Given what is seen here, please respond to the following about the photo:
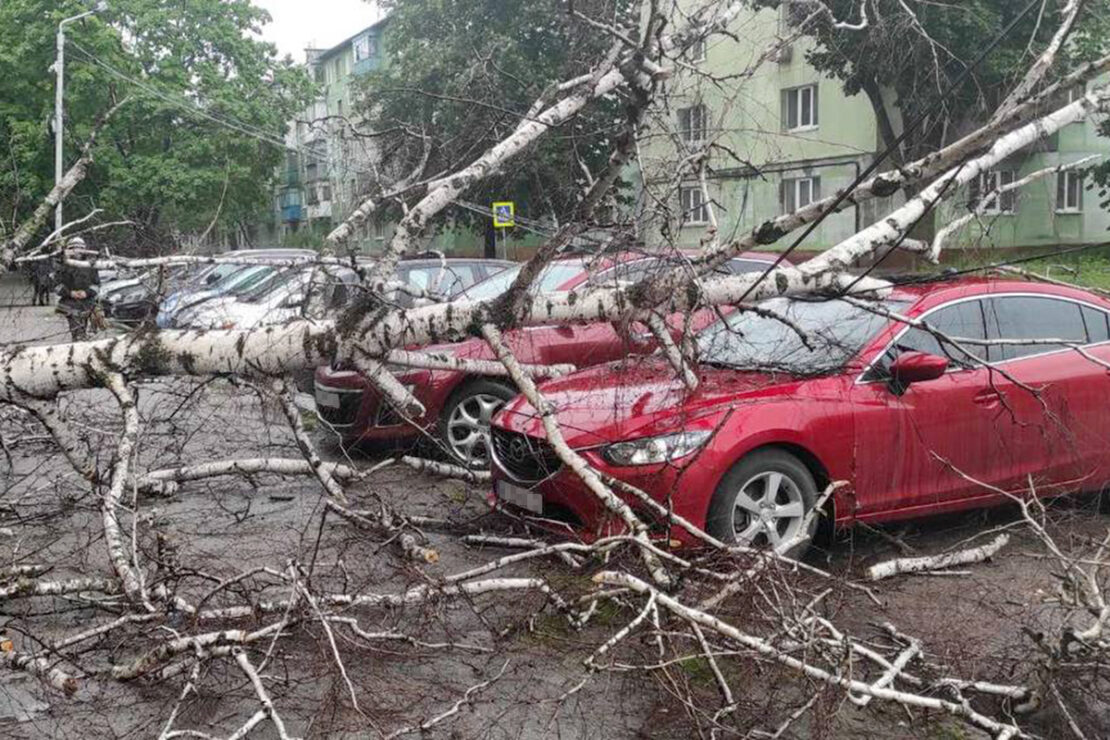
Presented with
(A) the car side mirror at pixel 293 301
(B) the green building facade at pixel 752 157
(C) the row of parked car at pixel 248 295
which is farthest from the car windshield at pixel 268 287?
(B) the green building facade at pixel 752 157

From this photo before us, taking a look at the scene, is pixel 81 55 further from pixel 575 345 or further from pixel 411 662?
pixel 411 662

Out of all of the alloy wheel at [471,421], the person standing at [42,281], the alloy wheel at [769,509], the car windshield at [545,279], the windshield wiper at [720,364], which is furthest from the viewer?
the alloy wheel at [471,421]

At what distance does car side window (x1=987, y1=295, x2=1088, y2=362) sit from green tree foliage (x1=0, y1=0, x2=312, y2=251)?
26.9 metres

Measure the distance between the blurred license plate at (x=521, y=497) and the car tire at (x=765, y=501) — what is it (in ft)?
2.84

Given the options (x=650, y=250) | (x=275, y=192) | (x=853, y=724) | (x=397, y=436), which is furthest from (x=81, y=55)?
(x=853, y=724)

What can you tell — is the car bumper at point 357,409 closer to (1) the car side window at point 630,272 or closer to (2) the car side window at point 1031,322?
(1) the car side window at point 630,272

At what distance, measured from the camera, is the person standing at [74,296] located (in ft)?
20.2

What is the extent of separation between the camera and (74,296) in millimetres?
6836

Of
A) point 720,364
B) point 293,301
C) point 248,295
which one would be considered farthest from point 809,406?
point 248,295

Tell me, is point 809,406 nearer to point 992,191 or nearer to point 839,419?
point 839,419

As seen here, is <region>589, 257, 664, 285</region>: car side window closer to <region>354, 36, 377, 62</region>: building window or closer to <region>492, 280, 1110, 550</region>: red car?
<region>492, 280, 1110, 550</region>: red car

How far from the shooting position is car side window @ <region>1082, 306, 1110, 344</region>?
6.24 m

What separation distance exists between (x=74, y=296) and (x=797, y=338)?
4.62 meters

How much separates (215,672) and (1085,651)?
3.06 m
